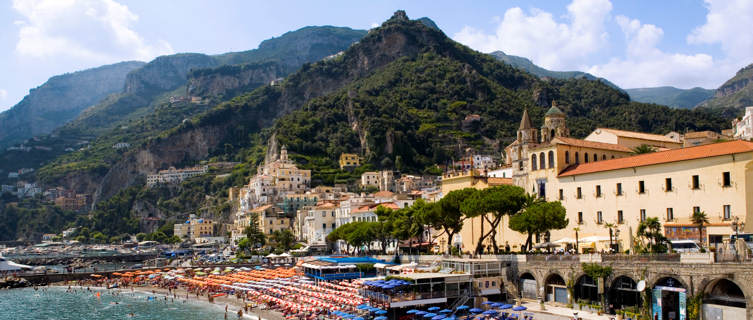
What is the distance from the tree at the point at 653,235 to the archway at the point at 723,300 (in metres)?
5.88

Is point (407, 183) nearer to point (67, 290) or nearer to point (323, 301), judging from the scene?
point (67, 290)

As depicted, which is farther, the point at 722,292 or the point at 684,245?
the point at 684,245

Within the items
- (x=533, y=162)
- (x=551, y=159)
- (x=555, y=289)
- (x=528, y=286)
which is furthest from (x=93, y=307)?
(x=551, y=159)

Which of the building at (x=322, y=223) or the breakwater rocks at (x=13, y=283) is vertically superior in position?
the building at (x=322, y=223)

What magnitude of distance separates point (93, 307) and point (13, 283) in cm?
2442

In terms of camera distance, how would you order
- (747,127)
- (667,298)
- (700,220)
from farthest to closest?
1. (747,127)
2. (700,220)
3. (667,298)

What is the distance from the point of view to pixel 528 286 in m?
40.3

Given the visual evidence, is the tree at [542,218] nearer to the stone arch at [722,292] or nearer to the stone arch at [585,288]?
the stone arch at [585,288]

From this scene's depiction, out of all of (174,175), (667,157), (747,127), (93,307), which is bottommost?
(93,307)

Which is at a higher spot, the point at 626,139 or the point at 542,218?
the point at 626,139

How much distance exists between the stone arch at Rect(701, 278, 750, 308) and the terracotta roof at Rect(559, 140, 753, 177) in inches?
326

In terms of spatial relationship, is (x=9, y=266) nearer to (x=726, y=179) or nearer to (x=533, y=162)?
(x=533, y=162)

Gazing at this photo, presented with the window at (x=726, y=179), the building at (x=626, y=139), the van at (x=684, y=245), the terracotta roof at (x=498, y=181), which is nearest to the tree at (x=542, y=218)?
the van at (x=684, y=245)

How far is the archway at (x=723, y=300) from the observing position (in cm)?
2827
